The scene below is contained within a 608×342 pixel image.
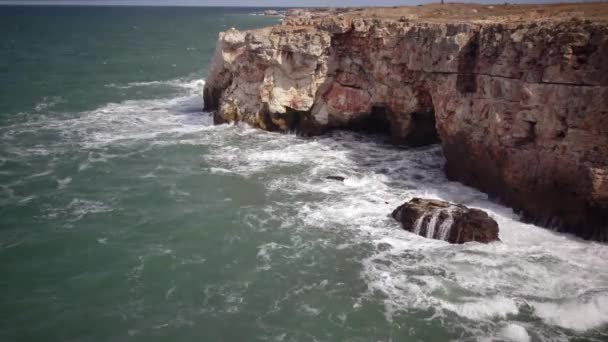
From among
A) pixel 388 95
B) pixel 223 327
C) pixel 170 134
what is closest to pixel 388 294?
pixel 223 327

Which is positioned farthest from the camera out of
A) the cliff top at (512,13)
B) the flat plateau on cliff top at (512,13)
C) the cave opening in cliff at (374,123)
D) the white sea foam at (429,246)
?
the cave opening in cliff at (374,123)

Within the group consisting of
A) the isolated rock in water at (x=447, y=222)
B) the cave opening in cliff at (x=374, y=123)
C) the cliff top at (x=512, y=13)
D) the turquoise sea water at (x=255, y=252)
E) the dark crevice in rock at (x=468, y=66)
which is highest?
the cliff top at (x=512, y=13)

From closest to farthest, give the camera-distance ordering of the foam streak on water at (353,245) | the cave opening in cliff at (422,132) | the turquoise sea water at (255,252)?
1. the turquoise sea water at (255,252)
2. the foam streak on water at (353,245)
3. the cave opening in cliff at (422,132)

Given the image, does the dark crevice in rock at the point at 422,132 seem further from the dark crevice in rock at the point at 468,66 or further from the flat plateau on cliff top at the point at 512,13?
the flat plateau on cliff top at the point at 512,13

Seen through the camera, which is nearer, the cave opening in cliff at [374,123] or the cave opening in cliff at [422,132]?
the cave opening in cliff at [422,132]

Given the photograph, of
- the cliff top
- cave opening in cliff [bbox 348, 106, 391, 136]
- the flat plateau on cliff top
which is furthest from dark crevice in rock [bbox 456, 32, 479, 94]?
cave opening in cliff [bbox 348, 106, 391, 136]

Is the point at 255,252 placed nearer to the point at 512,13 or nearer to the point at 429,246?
the point at 429,246

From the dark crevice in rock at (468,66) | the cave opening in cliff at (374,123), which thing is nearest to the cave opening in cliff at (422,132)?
the cave opening in cliff at (374,123)
